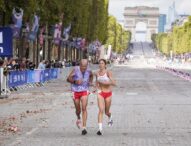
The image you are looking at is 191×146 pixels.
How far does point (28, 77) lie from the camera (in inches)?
1721

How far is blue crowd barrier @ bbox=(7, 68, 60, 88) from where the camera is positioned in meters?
38.5

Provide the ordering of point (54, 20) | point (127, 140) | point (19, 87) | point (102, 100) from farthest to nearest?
point (54, 20)
point (19, 87)
point (102, 100)
point (127, 140)

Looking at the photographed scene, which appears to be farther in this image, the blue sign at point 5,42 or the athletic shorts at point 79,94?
the blue sign at point 5,42

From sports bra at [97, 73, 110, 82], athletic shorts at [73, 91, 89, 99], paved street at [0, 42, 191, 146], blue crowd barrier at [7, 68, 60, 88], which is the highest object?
sports bra at [97, 73, 110, 82]

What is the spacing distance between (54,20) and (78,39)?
30.0m

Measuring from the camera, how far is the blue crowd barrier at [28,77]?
1517 inches

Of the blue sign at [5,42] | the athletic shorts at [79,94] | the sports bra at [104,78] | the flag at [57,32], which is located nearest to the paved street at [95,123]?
the athletic shorts at [79,94]

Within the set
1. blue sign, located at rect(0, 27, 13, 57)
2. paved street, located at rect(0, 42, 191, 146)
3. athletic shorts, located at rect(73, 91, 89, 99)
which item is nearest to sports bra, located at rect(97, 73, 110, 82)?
athletic shorts, located at rect(73, 91, 89, 99)

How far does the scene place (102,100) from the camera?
1764 centimetres

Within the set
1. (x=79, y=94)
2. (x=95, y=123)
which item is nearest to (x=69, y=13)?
(x=95, y=123)

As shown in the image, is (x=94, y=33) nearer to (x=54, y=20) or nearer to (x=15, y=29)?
(x=54, y=20)

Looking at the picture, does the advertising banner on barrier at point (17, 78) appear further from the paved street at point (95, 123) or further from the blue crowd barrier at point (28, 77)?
the paved street at point (95, 123)

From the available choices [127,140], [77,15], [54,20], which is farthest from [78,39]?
[127,140]

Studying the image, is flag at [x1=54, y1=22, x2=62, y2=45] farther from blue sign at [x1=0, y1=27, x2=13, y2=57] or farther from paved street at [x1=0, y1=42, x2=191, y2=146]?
blue sign at [x1=0, y1=27, x2=13, y2=57]
